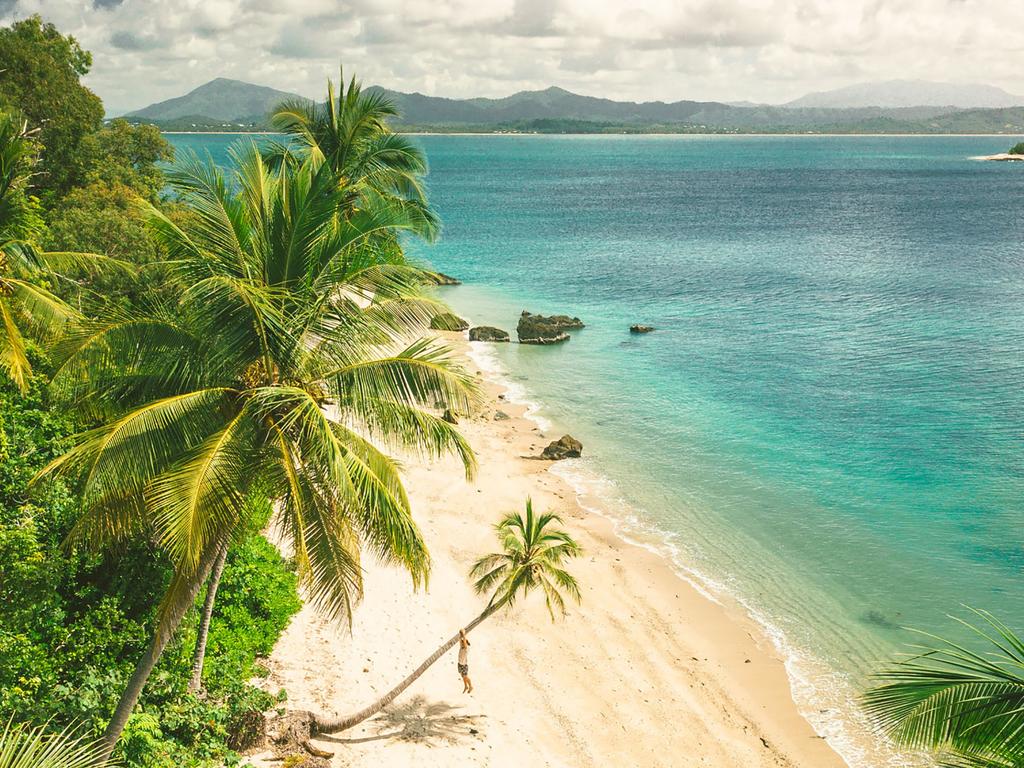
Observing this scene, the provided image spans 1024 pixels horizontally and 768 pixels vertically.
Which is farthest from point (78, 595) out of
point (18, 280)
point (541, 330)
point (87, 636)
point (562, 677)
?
point (541, 330)

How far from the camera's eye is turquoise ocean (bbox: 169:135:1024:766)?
2277 centimetres

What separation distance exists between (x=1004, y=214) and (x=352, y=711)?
11320 cm

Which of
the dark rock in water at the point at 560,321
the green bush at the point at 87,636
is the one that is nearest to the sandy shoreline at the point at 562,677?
the green bush at the point at 87,636

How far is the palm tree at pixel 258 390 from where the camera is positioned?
9367mm

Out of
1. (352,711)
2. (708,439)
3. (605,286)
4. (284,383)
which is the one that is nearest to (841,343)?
(708,439)

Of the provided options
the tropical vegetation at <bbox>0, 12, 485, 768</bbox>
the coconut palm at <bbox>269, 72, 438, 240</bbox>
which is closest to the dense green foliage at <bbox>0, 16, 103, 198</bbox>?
the coconut palm at <bbox>269, 72, 438, 240</bbox>

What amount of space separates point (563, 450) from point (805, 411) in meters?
12.4

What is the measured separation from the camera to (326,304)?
10.7m

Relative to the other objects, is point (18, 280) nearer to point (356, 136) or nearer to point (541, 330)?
point (356, 136)

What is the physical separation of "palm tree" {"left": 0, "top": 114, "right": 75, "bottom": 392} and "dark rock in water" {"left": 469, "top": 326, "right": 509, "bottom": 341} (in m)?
32.9

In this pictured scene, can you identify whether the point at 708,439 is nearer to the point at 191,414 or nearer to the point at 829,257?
the point at 191,414

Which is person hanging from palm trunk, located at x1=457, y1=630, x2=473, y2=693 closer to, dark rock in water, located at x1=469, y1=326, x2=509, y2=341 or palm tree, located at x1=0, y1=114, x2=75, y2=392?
palm tree, located at x1=0, y1=114, x2=75, y2=392

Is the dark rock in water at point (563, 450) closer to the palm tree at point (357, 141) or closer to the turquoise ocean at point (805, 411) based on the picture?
the turquoise ocean at point (805, 411)

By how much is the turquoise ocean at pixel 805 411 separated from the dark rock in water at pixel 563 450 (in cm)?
56
